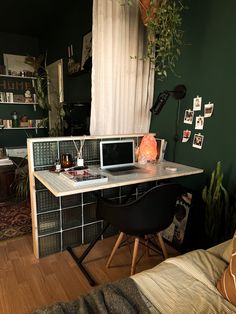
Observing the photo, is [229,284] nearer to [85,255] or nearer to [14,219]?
[85,255]

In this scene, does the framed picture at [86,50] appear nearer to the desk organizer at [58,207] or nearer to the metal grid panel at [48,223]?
the desk organizer at [58,207]

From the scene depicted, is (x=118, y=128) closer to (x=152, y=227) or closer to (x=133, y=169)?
(x=133, y=169)

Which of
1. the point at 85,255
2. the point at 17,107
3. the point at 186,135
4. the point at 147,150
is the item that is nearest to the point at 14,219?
the point at 85,255

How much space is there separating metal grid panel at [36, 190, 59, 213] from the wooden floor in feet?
1.44

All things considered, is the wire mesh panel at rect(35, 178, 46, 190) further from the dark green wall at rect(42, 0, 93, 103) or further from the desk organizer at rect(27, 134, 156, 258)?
the dark green wall at rect(42, 0, 93, 103)

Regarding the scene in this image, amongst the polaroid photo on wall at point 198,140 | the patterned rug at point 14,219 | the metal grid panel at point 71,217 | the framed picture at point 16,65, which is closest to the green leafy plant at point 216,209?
the polaroid photo on wall at point 198,140

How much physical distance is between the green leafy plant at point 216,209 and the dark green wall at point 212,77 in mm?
112

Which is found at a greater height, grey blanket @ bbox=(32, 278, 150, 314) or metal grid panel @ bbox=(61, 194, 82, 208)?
grey blanket @ bbox=(32, 278, 150, 314)

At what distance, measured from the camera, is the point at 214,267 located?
1.20 meters

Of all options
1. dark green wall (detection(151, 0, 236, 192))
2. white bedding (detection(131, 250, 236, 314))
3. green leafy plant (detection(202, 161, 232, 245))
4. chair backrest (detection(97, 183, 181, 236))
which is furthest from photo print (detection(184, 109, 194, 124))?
white bedding (detection(131, 250, 236, 314))

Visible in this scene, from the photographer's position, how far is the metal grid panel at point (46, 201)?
6.60 ft

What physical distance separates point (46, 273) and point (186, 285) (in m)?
1.23

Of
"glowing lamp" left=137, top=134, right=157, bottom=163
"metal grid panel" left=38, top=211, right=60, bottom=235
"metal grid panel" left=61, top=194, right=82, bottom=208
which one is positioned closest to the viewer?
"metal grid panel" left=38, top=211, right=60, bottom=235

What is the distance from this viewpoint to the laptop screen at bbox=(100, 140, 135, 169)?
198cm
